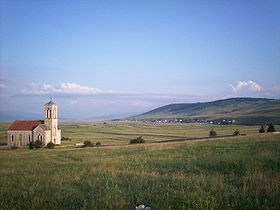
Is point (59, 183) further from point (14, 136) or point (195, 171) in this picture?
point (14, 136)

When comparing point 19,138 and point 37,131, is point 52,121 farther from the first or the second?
point 19,138

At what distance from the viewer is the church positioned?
76.8m

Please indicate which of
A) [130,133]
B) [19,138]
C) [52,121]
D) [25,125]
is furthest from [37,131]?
[130,133]

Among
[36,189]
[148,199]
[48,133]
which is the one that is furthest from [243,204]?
[48,133]

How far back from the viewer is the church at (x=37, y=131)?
76.8m

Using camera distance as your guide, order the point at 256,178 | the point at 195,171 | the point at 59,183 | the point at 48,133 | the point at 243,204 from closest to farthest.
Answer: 1. the point at 243,204
2. the point at 256,178
3. the point at 59,183
4. the point at 195,171
5. the point at 48,133

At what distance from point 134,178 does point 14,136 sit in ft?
Answer: 235

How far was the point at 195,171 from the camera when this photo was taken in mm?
16000

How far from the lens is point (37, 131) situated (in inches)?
3022

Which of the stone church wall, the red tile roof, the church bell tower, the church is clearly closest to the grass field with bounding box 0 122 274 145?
the church bell tower

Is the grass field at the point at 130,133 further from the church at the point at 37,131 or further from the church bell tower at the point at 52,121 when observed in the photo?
the church at the point at 37,131

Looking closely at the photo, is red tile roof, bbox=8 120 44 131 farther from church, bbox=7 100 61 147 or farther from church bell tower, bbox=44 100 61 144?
church bell tower, bbox=44 100 61 144

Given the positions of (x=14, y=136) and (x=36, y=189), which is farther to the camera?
(x=14, y=136)

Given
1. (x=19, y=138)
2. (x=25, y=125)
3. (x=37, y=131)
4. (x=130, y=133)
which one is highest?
(x=25, y=125)
